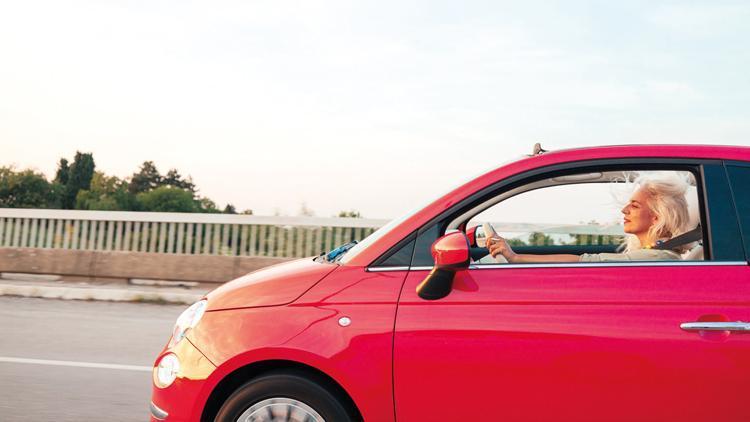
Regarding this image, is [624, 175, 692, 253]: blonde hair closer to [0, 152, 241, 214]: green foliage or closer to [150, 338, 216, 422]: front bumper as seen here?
[150, 338, 216, 422]: front bumper

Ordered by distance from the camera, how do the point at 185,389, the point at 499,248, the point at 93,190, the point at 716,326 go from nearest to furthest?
the point at 716,326 → the point at 185,389 → the point at 499,248 → the point at 93,190

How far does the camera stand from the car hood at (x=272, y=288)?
3.44 meters

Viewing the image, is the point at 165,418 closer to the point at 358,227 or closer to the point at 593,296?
the point at 593,296

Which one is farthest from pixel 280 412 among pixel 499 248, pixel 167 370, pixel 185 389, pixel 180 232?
pixel 180 232

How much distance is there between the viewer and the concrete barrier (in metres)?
10.9

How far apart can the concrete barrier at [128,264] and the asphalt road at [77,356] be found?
5.00 ft

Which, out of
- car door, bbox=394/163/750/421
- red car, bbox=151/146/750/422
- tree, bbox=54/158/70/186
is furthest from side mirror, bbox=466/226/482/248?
tree, bbox=54/158/70/186

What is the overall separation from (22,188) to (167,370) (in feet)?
382

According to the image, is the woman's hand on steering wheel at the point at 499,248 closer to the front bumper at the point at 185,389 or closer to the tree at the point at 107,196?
the front bumper at the point at 185,389

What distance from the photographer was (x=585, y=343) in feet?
10.1

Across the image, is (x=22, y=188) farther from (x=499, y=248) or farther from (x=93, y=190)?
(x=499, y=248)

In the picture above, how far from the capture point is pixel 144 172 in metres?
140

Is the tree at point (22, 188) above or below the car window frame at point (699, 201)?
above

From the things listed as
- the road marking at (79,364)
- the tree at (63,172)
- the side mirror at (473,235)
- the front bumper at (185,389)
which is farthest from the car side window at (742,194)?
the tree at (63,172)
